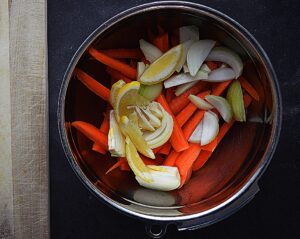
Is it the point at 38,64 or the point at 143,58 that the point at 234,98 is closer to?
the point at 143,58

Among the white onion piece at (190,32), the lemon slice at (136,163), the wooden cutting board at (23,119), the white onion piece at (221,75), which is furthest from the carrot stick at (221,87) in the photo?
the wooden cutting board at (23,119)

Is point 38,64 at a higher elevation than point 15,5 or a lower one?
lower

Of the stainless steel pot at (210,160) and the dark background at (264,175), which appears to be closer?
the stainless steel pot at (210,160)

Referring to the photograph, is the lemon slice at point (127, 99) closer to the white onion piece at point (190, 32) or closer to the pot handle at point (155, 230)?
the white onion piece at point (190, 32)

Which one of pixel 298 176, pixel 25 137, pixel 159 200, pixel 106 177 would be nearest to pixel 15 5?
pixel 25 137

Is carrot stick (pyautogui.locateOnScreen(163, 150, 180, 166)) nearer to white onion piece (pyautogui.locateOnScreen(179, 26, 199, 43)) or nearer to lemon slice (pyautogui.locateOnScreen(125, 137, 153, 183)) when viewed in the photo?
lemon slice (pyautogui.locateOnScreen(125, 137, 153, 183))
